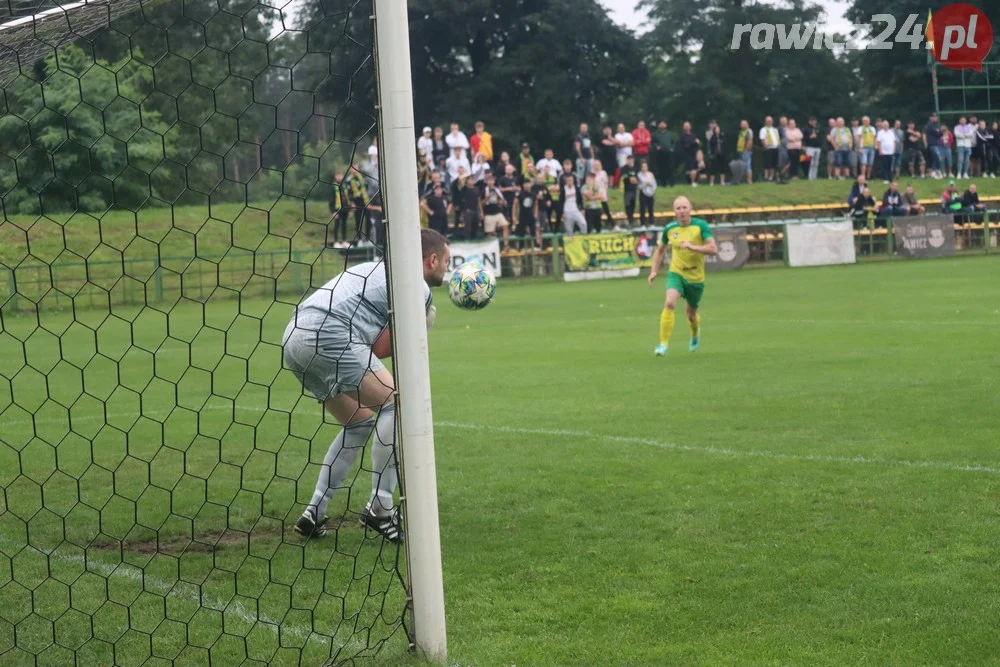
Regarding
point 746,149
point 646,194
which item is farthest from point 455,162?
point 746,149

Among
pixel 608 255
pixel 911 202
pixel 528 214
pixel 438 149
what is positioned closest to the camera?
pixel 608 255

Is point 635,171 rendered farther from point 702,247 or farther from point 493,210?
point 702,247

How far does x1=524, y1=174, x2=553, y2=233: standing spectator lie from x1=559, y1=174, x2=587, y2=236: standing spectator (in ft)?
1.00

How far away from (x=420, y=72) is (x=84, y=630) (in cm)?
4449

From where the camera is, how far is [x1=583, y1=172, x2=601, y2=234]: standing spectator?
31.0 m

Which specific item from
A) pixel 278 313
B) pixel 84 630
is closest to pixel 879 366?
pixel 84 630

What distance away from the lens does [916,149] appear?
38.7 metres

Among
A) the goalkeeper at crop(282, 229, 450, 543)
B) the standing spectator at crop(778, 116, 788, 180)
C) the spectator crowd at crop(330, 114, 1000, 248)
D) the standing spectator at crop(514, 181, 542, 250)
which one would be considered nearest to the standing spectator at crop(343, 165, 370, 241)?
the goalkeeper at crop(282, 229, 450, 543)

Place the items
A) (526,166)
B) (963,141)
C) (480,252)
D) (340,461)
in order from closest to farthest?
(340,461) → (480,252) → (526,166) → (963,141)

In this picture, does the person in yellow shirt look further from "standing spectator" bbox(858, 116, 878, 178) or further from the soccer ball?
"standing spectator" bbox(858, 116, 878, 178)

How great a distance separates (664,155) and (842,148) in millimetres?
5622

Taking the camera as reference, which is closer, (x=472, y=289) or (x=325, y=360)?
(x=325, y=360)

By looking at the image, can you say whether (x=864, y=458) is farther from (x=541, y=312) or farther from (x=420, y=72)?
(x=420, y=72)

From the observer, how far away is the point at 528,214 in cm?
3017
